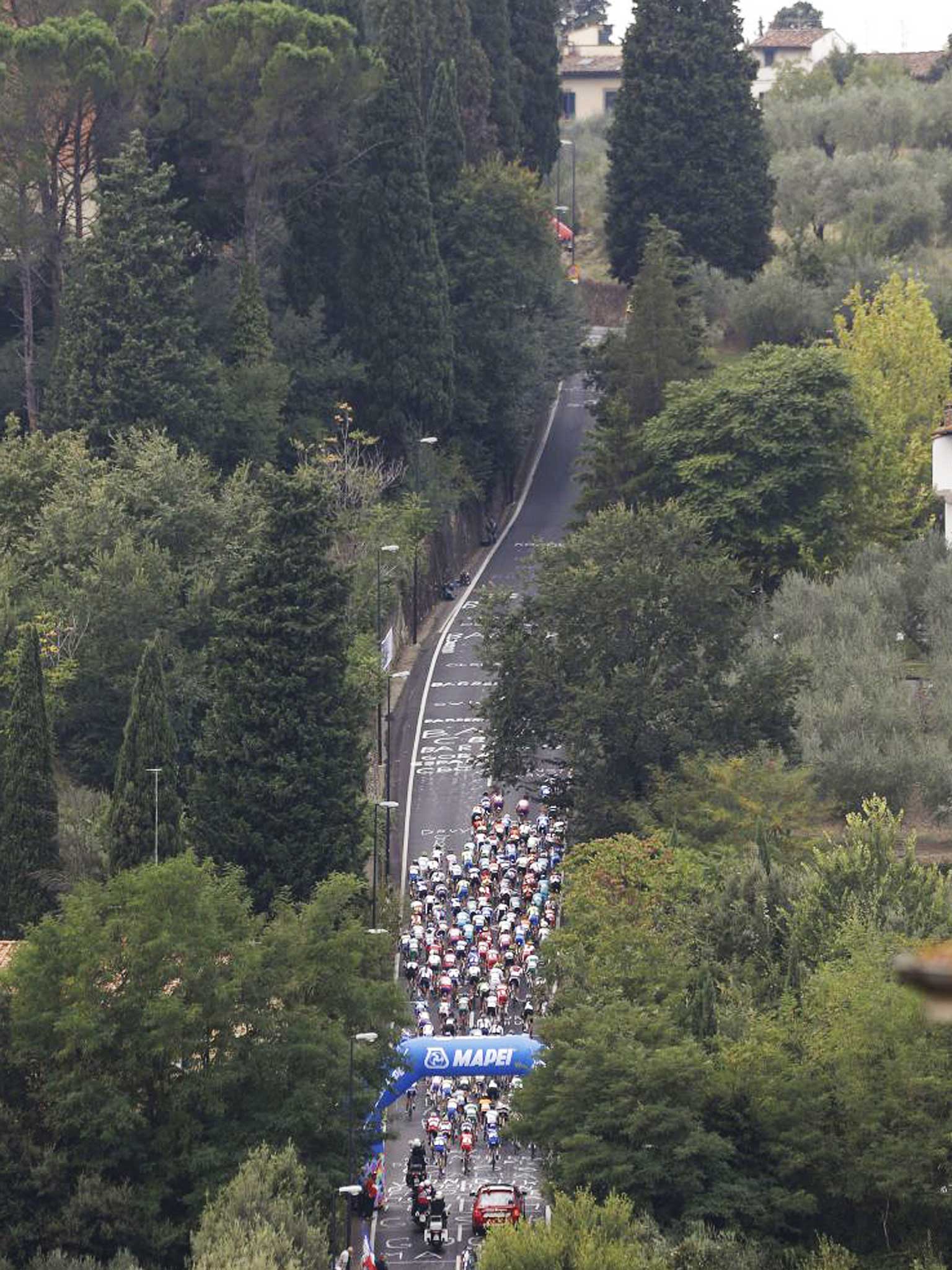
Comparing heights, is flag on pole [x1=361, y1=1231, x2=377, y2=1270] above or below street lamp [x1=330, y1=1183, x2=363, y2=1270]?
below

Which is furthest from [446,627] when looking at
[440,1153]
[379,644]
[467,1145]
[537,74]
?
[467,1145]

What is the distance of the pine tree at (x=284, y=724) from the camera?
67188 mm

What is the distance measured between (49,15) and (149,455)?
17.3m

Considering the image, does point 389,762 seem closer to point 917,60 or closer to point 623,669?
point 623,669

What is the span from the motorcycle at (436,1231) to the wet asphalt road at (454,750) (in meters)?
0.18

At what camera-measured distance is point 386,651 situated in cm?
8288

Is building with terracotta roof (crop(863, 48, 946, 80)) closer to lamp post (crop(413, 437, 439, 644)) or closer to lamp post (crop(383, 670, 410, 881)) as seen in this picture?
lamp post (crop(413, 437, 439, 644))

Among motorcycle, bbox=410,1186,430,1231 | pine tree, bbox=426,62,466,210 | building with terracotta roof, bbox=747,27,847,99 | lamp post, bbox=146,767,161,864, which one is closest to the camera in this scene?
motorcycle, bbox=410,1186,430,1231

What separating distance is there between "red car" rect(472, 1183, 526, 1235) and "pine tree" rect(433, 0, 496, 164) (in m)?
56.7

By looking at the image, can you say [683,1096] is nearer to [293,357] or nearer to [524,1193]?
[524,1193]

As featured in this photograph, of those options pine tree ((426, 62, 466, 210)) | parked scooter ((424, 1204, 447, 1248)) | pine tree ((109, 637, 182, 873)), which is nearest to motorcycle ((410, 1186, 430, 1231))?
parked scooter ((424, 1204, 447, 1248))

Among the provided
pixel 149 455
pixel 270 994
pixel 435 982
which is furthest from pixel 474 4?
pixel 270 994

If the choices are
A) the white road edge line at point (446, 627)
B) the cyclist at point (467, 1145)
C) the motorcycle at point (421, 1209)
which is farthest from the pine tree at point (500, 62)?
the motorcycle at point (421, 1209)

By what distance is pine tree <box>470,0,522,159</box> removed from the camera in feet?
364
